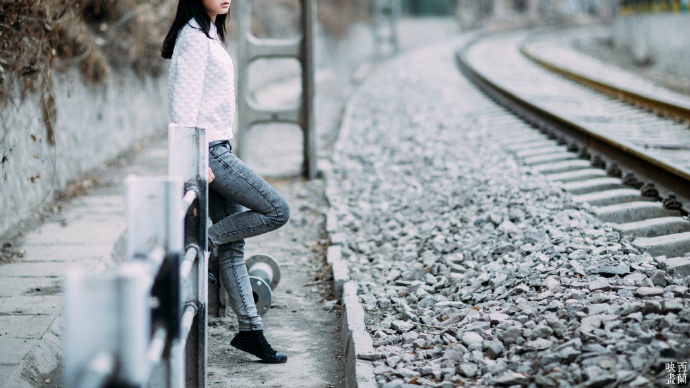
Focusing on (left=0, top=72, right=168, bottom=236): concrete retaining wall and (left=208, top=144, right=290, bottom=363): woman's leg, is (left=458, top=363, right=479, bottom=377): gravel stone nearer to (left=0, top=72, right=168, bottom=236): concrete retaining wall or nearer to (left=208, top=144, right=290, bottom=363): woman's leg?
(left=208, top=144, right=290, bottom=363): woman's leg

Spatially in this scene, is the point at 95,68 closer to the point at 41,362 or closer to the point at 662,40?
the point at 41,362

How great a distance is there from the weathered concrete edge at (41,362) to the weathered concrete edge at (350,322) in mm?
1376

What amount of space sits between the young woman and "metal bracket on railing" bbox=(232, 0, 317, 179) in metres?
4.19

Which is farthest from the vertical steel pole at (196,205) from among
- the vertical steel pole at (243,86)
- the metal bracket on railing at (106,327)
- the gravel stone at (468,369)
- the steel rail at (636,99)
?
the steel rail at (636,99)

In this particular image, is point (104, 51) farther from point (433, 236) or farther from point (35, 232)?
point (433, 236)

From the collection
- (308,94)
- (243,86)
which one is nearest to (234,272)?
(308,94)

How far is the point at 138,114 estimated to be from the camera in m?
9.99

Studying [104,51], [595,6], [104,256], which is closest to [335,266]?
[104,256]

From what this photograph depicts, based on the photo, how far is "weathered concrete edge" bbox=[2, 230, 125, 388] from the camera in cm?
324

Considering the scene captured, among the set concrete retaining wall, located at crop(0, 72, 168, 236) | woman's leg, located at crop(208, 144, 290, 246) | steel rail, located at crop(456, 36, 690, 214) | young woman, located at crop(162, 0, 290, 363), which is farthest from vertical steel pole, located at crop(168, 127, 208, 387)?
steel rail, located at crop(456, 36, 690, 214)

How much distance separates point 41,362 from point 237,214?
3.64 ft

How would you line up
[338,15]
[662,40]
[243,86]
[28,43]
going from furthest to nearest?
1. [338,15]
2. [662,40]
3. [243,86]
4. [28,43]

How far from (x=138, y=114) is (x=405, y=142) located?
3590mm

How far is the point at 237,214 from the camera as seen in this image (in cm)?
358
